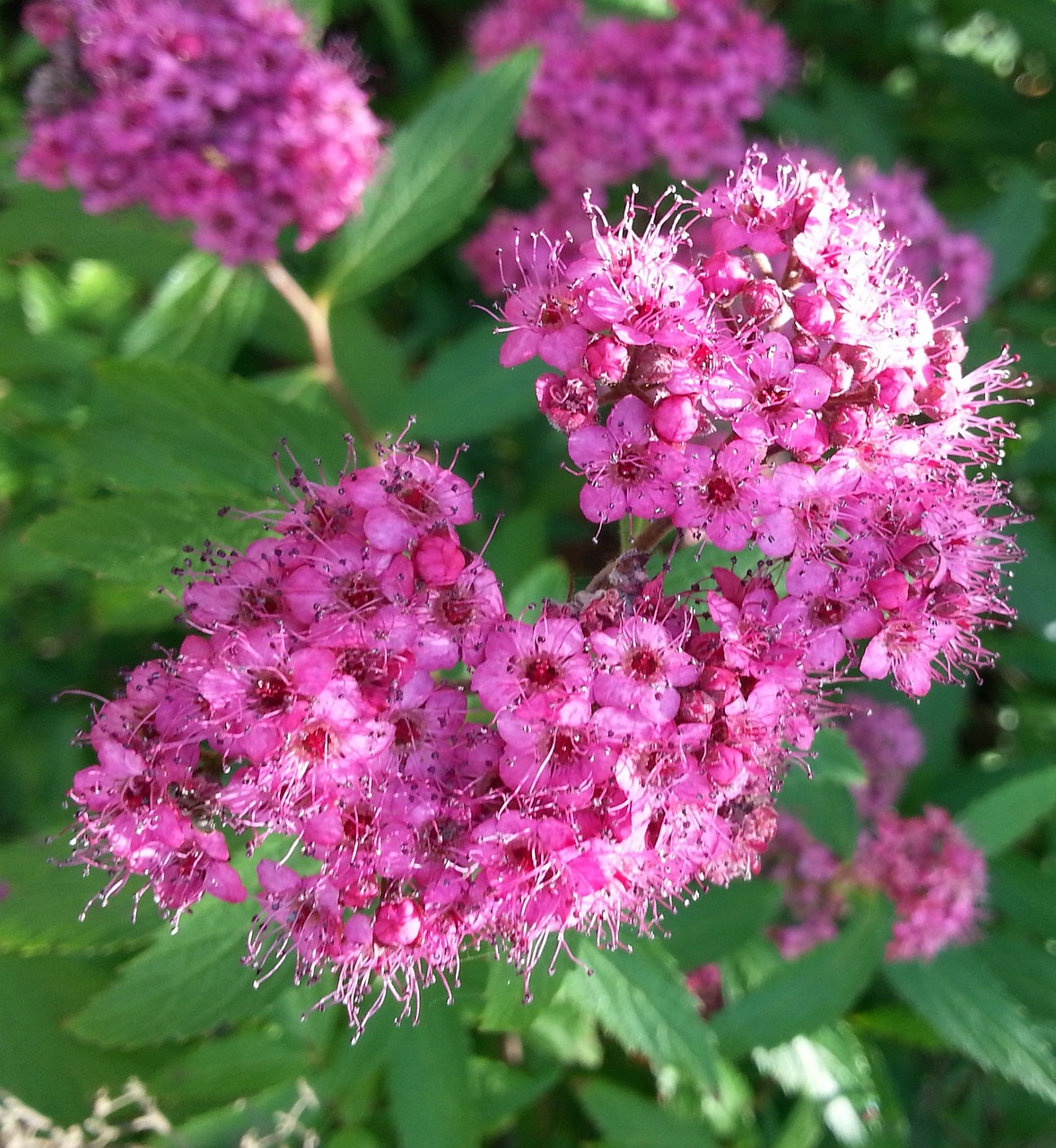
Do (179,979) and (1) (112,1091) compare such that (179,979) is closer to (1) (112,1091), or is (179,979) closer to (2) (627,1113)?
(1) (112,1091)

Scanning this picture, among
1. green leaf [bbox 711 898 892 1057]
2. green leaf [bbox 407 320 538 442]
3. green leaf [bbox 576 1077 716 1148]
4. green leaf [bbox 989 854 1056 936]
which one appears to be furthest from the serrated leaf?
green leaf [bbox 989 854 1056 936]

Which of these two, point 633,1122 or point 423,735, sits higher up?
point 423,735

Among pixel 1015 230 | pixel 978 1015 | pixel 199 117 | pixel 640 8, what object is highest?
pixel 1015 230

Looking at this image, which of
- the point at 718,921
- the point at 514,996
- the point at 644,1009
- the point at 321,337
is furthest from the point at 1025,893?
the point at 321,337

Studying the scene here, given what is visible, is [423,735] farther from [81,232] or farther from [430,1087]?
[81,232]

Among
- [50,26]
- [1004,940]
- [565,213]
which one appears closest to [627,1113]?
[1004,940]

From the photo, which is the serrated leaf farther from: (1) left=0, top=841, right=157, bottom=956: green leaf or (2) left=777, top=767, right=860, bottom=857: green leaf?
(2) left=777, top=767, right=860, bottom=857: green leaf
